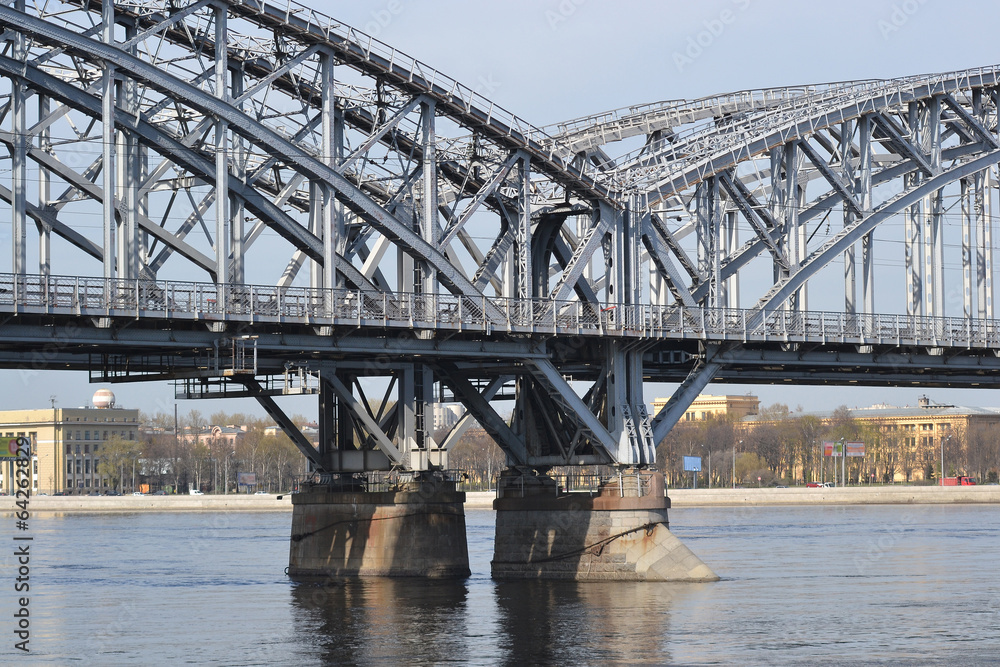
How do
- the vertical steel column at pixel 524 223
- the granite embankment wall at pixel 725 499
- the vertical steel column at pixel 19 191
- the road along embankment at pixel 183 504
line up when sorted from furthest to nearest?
the road along embankment at pixel 183 504 → the granite embankment wall at pixel 725 499 → the vertical steel column at pixel 524 223 → the vertical steel column at pixel 19 191

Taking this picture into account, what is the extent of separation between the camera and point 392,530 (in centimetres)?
6612

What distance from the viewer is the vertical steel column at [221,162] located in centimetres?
5519

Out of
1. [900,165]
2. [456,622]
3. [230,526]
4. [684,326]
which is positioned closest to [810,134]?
[900,165]

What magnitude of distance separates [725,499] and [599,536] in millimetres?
118267

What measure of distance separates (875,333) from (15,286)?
4018cm

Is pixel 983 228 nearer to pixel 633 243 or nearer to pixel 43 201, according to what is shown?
pixel 633 243

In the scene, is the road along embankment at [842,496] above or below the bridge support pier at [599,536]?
below

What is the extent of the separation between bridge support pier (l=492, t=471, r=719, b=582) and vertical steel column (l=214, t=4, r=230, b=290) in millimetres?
17604

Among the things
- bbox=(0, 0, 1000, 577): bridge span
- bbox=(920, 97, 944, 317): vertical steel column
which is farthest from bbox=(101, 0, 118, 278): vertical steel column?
bbox=(920, 97, 944, 317): vertical steel column

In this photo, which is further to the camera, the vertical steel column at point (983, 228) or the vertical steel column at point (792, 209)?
the vertical steel column at point (983, 228)

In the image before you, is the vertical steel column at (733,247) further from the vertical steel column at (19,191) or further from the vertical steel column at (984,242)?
the vertical steel column at (19,191)

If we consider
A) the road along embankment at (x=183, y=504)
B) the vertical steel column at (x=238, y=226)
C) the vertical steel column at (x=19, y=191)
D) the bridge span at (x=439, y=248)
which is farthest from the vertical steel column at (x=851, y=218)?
the road along embankment at (x=183, y=504)

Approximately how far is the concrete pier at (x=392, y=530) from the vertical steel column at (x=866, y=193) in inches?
923

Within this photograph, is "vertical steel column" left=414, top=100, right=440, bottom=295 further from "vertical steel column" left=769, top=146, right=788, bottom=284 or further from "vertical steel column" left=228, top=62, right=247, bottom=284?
"vertical steel column" left=769, top=146, right=788, bottom=284
